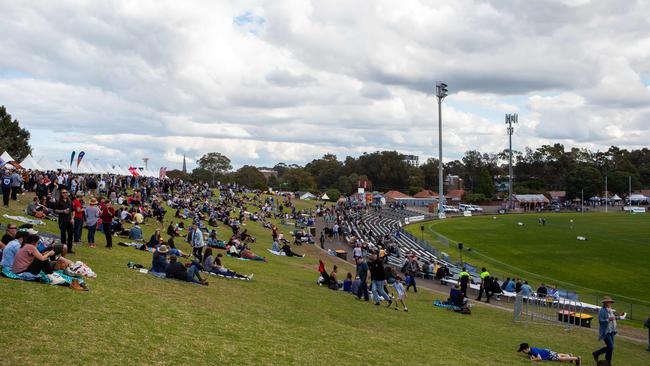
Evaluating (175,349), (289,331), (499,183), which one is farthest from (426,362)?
(499,183)

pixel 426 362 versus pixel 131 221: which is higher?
pixel 131 221

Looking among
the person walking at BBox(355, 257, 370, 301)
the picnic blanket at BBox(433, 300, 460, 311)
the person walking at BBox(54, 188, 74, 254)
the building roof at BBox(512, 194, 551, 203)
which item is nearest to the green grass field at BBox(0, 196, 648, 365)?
the person walking at BBox(355, 257, 370, 301)

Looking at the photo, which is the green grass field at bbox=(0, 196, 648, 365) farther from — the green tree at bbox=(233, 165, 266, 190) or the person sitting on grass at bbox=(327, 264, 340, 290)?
the green tree at bbox=(233, 165, 266, 190)

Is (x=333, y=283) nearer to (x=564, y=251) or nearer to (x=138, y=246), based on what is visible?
(x=138, y=246)

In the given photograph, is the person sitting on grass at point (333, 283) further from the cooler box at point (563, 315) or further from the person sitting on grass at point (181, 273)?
the cooler box at point (563, 315)

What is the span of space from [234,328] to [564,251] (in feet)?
155

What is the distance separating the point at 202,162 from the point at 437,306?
13785 cm

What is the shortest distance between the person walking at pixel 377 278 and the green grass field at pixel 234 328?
445 mm

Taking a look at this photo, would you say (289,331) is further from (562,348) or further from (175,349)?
(562,348)

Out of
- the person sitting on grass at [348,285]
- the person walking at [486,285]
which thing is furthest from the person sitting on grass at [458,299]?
the person sitting on grass at [348,285]

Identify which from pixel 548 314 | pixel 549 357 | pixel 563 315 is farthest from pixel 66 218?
pixel 563 315

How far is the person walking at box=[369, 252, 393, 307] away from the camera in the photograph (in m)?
17.6

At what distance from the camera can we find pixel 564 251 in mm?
52312

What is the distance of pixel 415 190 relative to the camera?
516ft
